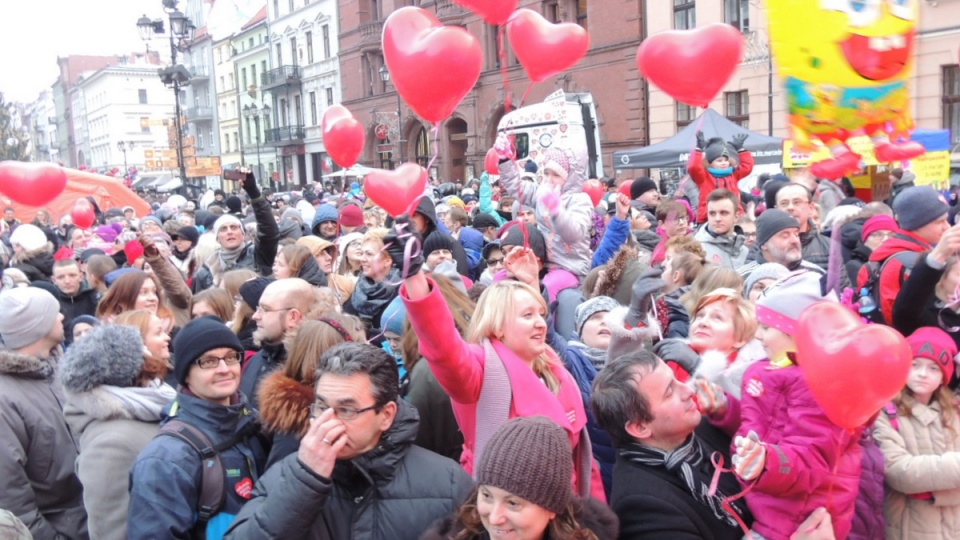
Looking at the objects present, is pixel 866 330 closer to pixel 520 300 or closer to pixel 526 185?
pixel 520 300

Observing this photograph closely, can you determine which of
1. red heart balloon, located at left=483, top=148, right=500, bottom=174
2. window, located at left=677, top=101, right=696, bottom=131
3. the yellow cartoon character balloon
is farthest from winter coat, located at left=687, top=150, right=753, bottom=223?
window, located at left=677, top=101, right=696, bottom=131

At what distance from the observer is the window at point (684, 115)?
22.0m

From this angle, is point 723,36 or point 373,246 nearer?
point 723,36

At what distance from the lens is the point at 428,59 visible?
336 cm

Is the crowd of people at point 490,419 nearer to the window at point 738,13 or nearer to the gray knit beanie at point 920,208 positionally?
the gray knit beanie at point 920,208

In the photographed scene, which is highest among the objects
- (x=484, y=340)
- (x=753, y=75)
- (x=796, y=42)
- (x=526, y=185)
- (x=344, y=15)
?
(x=344, y=15)

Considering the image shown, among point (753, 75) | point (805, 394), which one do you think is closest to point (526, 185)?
point (805, 394)

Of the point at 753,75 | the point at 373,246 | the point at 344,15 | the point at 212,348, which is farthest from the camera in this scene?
the point at 344,15

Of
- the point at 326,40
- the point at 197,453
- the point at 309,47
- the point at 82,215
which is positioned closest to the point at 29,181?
the point at 82,215

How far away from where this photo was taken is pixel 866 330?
2189 mm

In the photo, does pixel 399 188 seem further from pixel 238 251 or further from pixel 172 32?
pixel 172 32

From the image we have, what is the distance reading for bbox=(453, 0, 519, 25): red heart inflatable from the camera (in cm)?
415

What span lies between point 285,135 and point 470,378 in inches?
1809

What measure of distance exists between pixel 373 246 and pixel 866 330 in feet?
11.8
